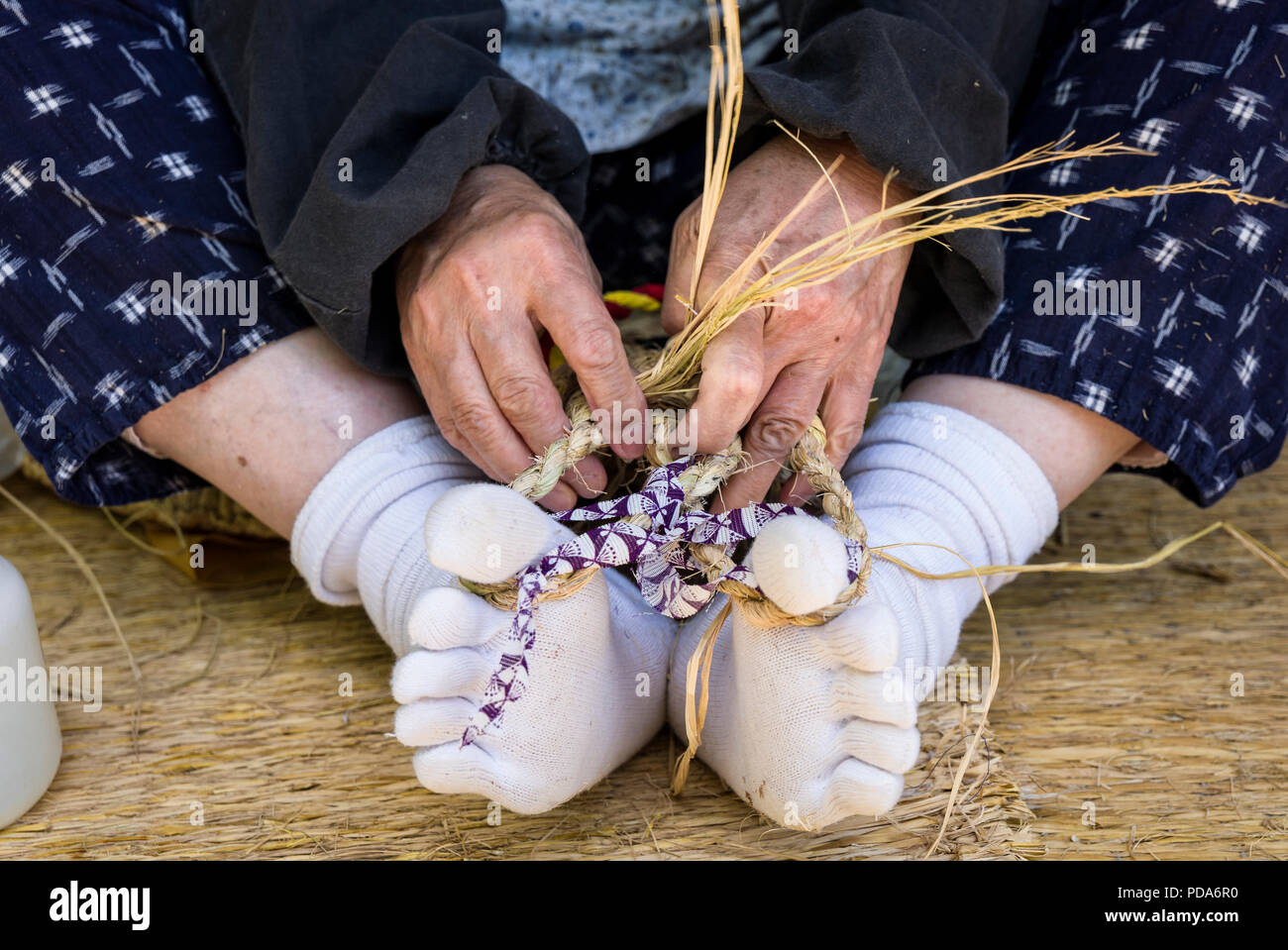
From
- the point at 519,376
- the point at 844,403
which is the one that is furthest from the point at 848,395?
the point at 519,376

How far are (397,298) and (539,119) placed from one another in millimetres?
163

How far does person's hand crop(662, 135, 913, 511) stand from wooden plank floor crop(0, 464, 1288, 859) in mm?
228

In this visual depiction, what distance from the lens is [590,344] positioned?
72 cm

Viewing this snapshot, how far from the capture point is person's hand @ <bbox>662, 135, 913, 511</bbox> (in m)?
0.72

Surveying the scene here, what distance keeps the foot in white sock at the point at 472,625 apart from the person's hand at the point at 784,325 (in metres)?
0.13

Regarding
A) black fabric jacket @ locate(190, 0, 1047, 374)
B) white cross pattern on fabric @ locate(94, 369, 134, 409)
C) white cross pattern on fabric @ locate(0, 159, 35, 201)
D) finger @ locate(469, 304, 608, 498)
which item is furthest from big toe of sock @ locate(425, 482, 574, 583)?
white cross pattern on fabric @ locate(0, 159, 35, 201)

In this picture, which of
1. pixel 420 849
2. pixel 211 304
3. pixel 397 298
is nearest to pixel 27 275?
pixel 211 304

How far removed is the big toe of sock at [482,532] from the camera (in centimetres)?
61

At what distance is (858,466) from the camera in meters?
0.88

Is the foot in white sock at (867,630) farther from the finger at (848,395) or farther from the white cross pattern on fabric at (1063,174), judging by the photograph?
the white cross pattern on fabric at (1063,174)

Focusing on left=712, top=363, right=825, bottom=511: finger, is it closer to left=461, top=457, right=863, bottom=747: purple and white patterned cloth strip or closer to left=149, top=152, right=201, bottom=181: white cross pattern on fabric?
left=461, top=457, right=863, bottom=747: purple and white patterned cloth strip

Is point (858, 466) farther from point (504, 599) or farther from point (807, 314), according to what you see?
point (504, 599)

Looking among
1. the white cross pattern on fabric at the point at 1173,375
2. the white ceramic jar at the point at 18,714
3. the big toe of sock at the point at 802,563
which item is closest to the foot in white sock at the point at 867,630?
the big toe of sock at the point at 802,563

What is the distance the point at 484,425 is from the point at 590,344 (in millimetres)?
92
